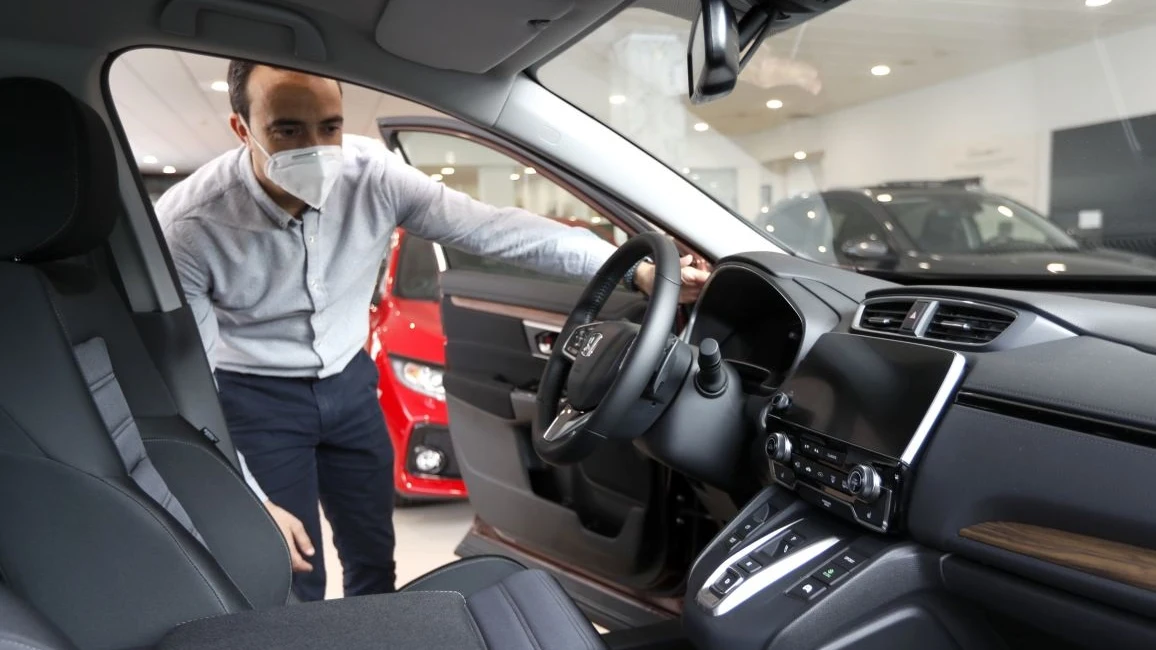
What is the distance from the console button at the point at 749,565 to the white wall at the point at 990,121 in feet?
3.37

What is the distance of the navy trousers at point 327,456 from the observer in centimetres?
204

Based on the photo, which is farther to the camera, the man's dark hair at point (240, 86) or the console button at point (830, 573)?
the man's dark hair at point (240, 86)

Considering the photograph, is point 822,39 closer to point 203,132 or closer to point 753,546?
point 753,546

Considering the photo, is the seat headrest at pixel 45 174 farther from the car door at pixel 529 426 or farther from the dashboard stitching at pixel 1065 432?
the dashboard stitching at pixel 1065 432

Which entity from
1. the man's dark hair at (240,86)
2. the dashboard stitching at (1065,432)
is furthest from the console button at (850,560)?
the man's dark hair at (240,86)

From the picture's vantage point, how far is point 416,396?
3.36 m

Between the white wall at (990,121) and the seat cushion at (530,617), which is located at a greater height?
the white wall at (990,121)

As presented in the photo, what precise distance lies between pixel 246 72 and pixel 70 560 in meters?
1.12

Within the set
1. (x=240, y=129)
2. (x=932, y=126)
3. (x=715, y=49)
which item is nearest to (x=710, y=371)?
(x=715, y=49)

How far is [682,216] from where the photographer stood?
1863 millimetres

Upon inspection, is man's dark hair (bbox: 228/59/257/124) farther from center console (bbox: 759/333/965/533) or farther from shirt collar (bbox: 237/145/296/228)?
center console (bbox: 759/333/965/533)

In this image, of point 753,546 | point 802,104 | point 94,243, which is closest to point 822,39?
point 802,104

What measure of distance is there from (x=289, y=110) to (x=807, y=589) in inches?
54.4

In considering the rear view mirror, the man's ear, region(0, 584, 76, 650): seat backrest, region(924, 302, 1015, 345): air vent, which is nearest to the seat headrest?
region(0, 584, 76, 650): seat backrest
